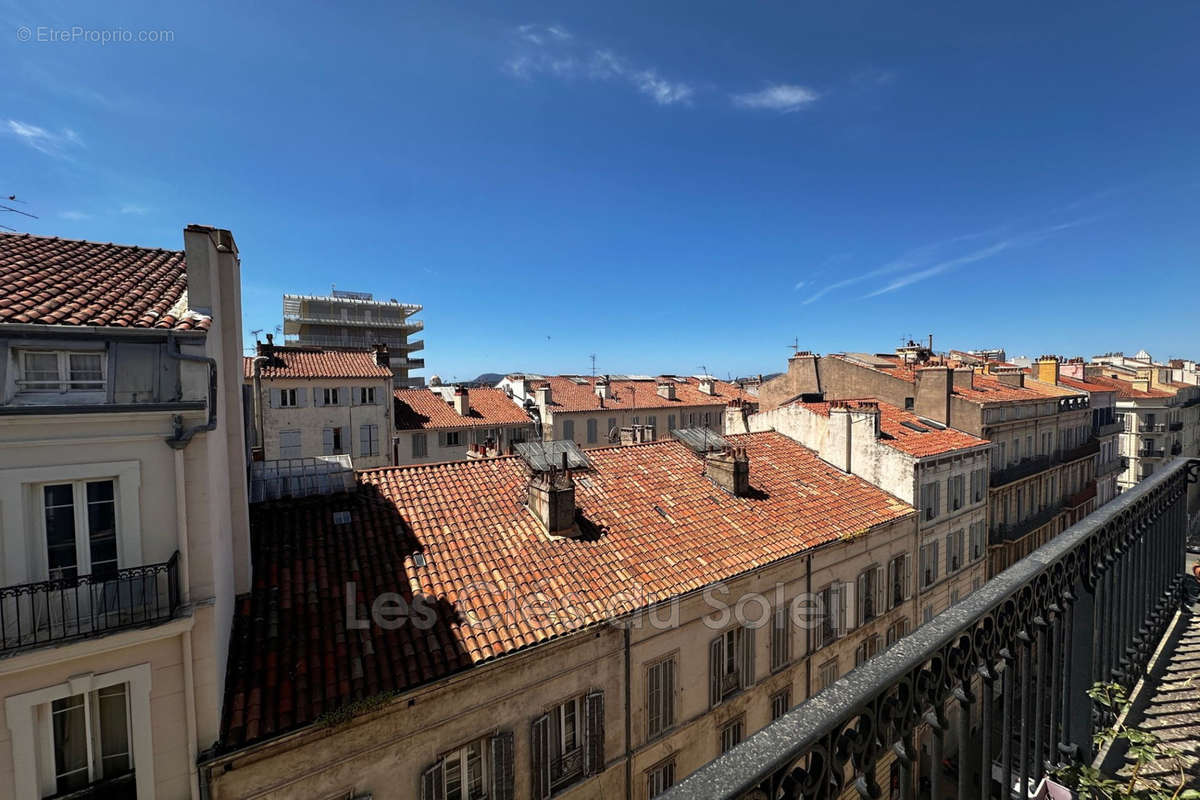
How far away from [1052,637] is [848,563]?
42.7 feet

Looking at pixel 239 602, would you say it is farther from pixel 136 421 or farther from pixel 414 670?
pixel 136 421

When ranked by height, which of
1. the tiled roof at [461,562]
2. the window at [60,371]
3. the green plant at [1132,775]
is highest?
the window at [60,371]

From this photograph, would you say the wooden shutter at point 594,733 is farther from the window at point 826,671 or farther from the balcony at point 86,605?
the window at point 826,671

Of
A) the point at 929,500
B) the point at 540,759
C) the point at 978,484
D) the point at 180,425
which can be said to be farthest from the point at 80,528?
the point at 978,484

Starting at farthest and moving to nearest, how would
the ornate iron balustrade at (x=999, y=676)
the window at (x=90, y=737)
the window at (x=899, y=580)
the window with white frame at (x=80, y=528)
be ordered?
the window at (x=899, y=580), the window at (x=90, y=737), the window with white frame at (x=80, y=528), the ornate iron balustrade at (x=999, y=676)

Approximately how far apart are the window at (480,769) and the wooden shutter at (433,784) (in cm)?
13

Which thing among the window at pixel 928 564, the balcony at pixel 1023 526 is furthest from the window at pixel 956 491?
the balcony at pixel 1023 526

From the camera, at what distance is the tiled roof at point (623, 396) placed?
4103 centimetres

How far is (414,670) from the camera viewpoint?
812cm

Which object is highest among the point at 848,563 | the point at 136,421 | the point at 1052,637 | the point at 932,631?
the point at 136,421

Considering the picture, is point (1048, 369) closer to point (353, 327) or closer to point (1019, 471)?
point (1019, 471)

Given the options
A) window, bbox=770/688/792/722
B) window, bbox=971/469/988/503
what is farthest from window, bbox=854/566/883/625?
window, bbox=971/469/988/503

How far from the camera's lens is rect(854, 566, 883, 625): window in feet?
51.2

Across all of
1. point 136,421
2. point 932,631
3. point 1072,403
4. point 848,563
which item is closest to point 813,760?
point 932,631
